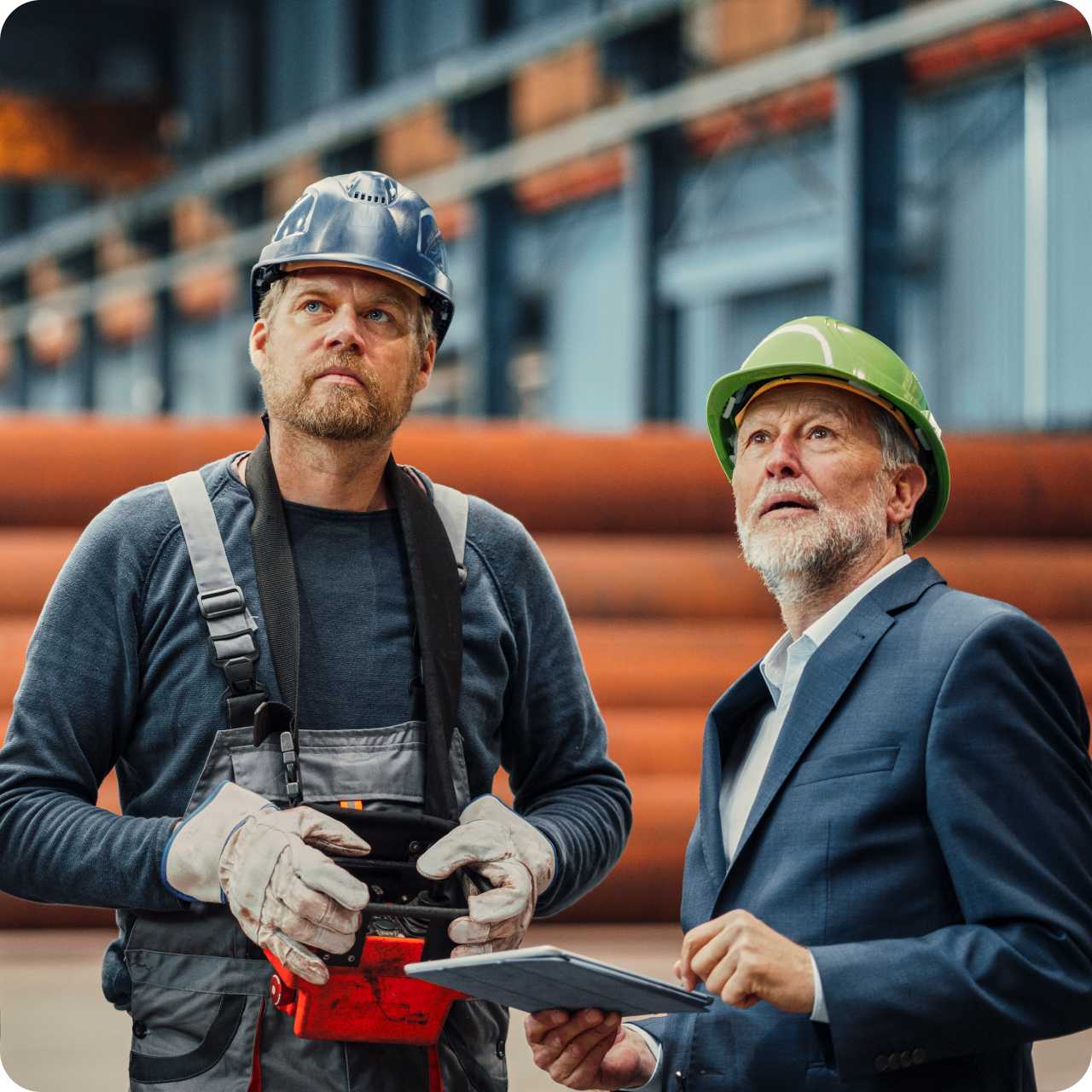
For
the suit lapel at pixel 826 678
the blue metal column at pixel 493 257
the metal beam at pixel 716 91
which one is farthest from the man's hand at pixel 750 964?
the blue metal column at pixel 493 257

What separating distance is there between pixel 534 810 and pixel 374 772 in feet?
1.13

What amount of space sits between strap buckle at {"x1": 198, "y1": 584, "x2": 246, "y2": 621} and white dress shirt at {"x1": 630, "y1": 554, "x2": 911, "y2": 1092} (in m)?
0.72

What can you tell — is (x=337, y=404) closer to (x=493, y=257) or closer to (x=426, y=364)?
(x=426, y=364)

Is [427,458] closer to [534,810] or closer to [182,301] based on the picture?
[534,810]

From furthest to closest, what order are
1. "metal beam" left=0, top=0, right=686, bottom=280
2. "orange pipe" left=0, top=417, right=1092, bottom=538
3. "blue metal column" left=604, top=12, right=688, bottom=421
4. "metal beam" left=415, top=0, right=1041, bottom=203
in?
"blue metal column" left=604, top=12, right=688, bottom=421
"metal beam" left=0, top=0, right=686, bottom=280
"metal beam" left=415, top=0, right=1041, bottom=203
"orange pipe" left=0, top=417, right=1092, bottom=538

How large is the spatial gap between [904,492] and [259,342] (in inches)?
39.0

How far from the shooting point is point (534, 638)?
260cm

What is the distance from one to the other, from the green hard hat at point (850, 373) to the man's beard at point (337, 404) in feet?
1.61

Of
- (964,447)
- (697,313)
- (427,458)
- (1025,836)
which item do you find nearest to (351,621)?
(1025,836)

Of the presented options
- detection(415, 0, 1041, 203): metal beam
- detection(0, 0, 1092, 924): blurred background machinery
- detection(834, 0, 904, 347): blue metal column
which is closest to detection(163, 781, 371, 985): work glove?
detection(0, 0, 1092, 924): blurred background machinery

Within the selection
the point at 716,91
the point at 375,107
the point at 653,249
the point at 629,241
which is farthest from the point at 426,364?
the point at 375,107

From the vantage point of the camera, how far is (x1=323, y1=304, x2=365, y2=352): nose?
Answer: 237cm

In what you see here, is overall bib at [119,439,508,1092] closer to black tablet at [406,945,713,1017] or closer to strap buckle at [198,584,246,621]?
strap buckle at [198,584,246,621]

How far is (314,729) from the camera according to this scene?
2316 millimetres
